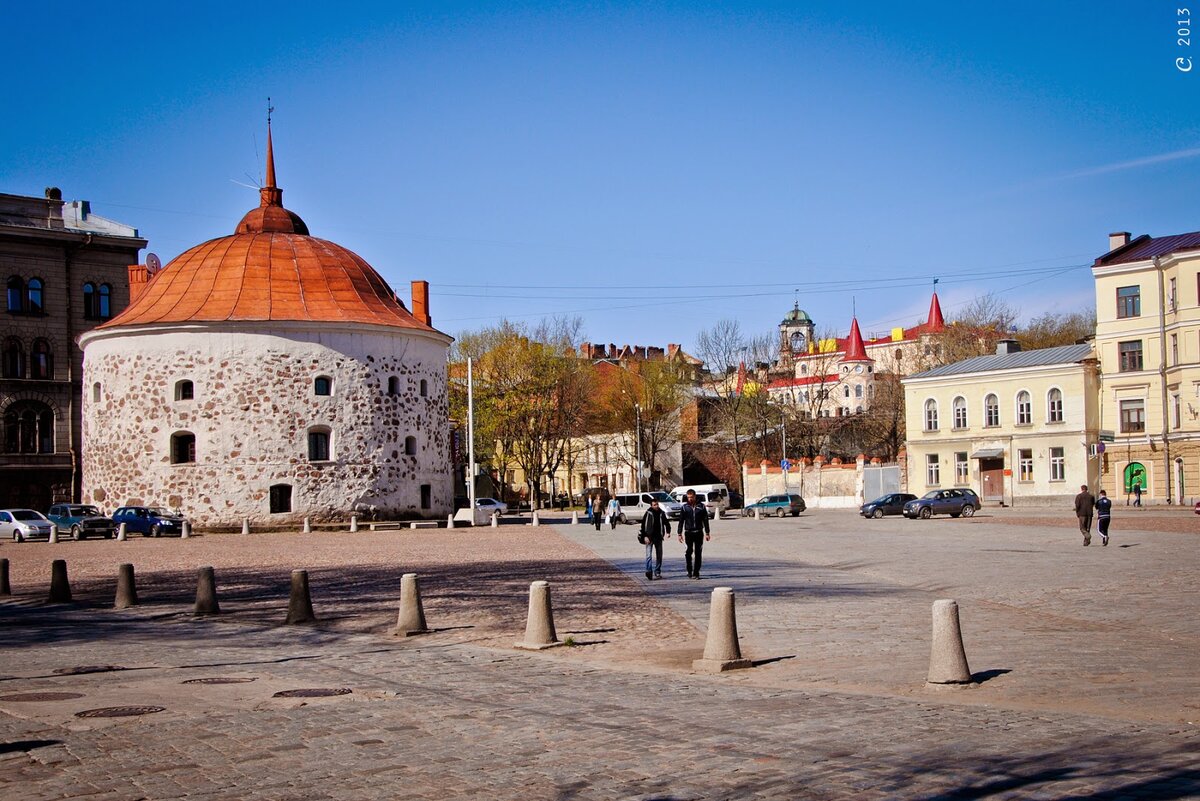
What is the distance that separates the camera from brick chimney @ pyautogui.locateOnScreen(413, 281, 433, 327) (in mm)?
66500

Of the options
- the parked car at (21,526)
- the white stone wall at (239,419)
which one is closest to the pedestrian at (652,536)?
the parked car at (21,526)

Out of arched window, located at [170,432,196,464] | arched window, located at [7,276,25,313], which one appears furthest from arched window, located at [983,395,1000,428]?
arched window, located at [7,276,25,313]

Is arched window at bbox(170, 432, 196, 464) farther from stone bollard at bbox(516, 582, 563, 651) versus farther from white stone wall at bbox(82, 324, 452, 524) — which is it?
stone bollard at bbox(516, 582, 563, 651)

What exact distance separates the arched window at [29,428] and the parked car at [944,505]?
4280cm

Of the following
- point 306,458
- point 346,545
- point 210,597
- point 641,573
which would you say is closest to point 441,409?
point 306,458

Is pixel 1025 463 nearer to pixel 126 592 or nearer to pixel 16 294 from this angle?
pixel 16 294

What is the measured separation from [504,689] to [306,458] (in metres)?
45.0

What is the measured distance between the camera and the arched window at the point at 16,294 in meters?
63.2

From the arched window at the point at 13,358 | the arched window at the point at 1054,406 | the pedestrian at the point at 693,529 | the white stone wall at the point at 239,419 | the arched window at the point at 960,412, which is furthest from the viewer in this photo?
the arched window at the point at 960,412

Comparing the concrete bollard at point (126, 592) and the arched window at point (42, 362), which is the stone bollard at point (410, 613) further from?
the arched window at point (42, 362)

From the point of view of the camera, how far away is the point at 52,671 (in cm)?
1242

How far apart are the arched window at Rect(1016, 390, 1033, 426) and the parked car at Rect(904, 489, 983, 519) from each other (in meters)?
14.6

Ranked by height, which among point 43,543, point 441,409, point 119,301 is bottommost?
point 43,543

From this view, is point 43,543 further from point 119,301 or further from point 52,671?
point 52,671
